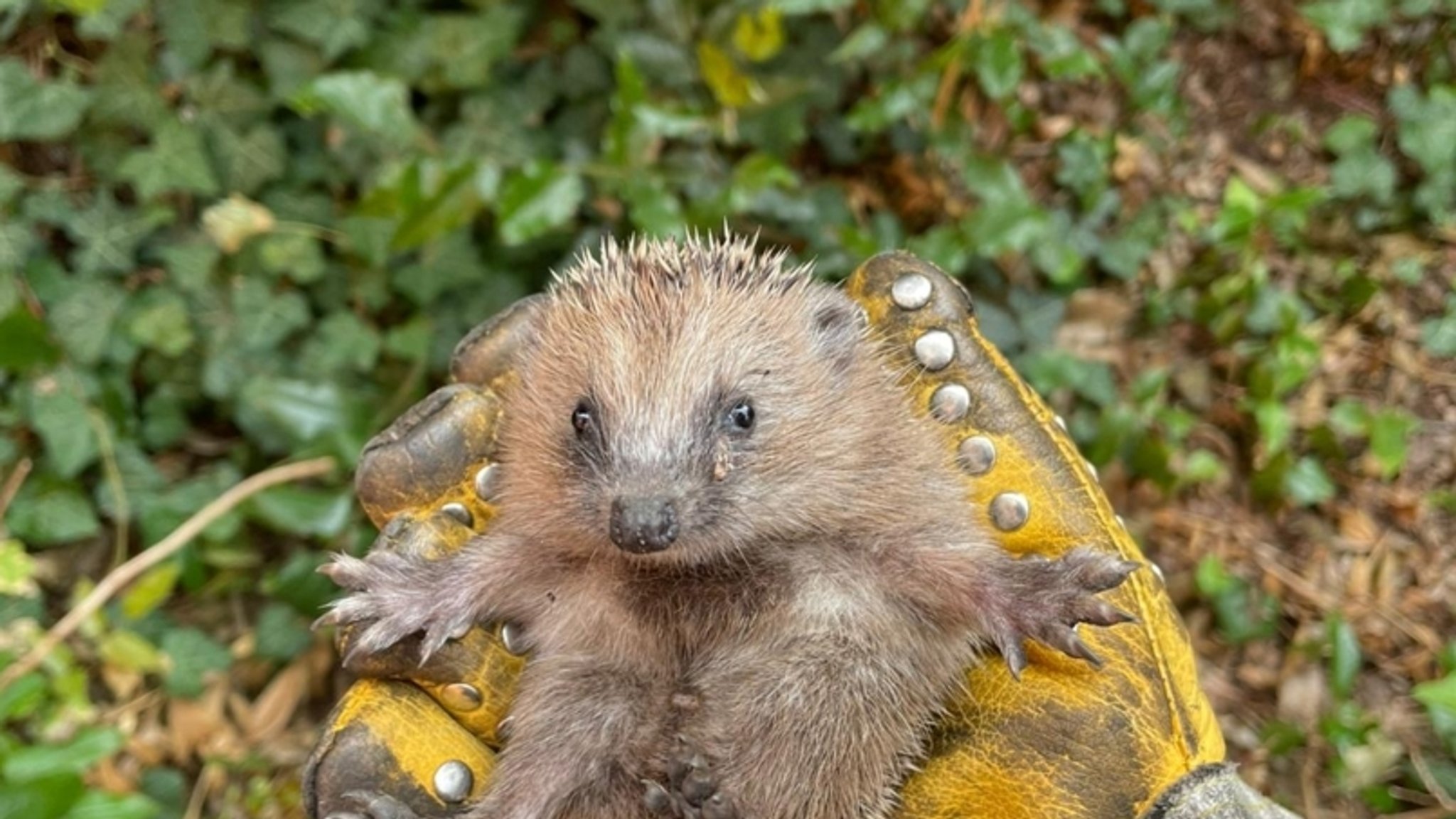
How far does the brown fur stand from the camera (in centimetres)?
292

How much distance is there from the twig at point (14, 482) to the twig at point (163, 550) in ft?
1.65

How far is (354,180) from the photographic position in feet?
15.9

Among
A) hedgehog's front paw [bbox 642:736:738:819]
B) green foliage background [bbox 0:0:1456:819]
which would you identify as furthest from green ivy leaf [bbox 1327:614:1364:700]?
hedgehog's front paw [bbox 642:736:738:819]

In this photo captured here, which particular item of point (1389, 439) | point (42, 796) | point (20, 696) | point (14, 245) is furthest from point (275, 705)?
point (1389, 439)

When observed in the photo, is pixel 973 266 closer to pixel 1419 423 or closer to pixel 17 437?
pixel 1419 423

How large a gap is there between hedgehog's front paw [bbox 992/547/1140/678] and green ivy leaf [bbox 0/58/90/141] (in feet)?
12.7

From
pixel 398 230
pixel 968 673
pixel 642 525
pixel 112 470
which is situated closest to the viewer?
pixel 642 525

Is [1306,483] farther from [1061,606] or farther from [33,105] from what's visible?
[33,105]

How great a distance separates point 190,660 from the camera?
14.9 ft

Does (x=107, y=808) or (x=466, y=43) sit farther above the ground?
(x=466, y=43)

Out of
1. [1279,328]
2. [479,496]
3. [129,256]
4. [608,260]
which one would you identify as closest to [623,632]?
[479,496]

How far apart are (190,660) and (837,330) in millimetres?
2980

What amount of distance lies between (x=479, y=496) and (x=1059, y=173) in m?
3.07

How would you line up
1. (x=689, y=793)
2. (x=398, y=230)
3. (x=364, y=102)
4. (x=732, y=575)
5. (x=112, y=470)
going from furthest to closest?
(x=112, y=470) < (x=398, y=230) < (x=364, y=102) < (x=732, y=575) < (x=689, y=793)
